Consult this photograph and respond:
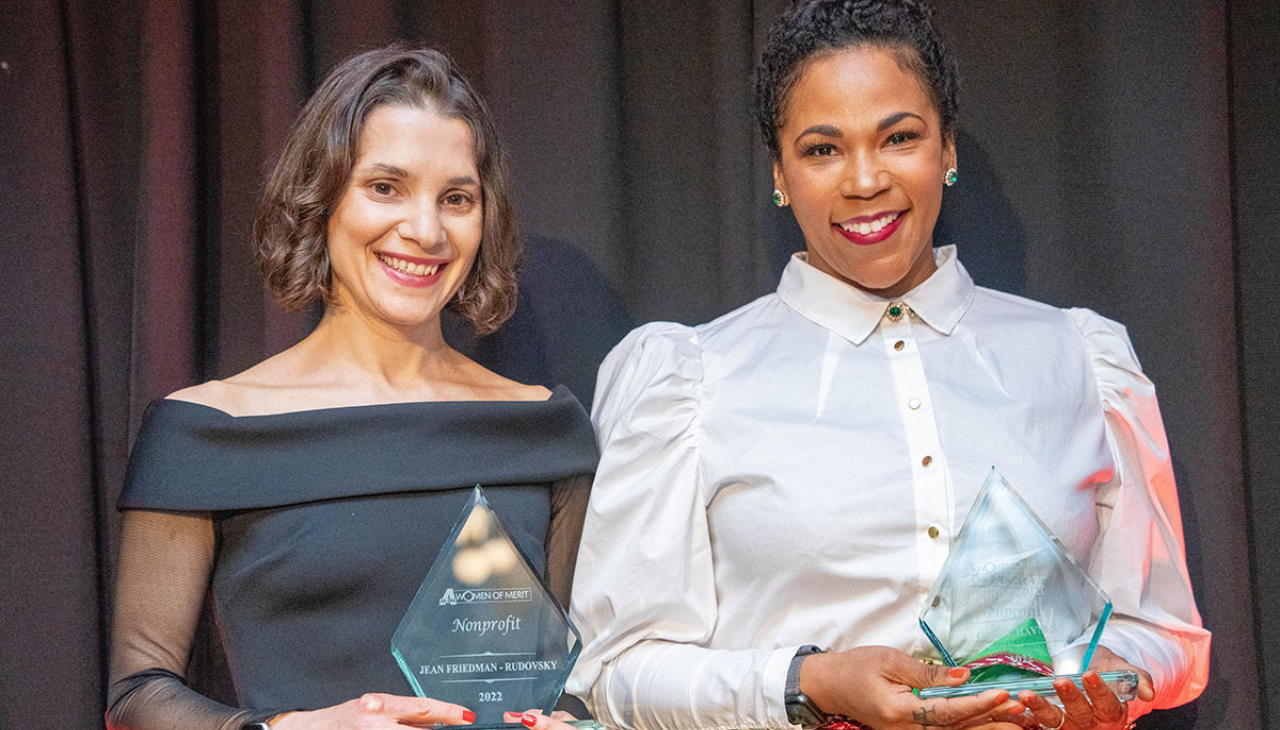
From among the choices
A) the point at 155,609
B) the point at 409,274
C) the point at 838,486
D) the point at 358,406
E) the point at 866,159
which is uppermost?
the point at 866,159

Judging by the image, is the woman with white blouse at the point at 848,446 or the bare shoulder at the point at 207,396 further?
the bare shoulder at the point at 207,396

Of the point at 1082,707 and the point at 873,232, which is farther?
the point at 873,232

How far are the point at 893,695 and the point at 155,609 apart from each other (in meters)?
0.99

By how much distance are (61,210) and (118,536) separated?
595mm

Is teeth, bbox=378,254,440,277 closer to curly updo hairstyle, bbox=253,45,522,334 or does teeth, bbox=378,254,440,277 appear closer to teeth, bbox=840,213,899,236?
curly updo hairstyle, bbox=253,45,522,334

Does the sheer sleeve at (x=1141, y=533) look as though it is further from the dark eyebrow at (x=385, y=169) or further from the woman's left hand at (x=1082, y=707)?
the dark eyebrow at (x=385, y=169)

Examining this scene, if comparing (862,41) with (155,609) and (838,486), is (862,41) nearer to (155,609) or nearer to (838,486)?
(838,486)

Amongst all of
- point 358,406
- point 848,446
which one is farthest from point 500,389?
point 848,446

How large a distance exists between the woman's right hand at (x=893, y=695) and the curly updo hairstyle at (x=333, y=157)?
90cm

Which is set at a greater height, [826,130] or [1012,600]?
[826,130]

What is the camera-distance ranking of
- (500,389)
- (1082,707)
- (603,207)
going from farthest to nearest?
1. (603,207)
2. (500,389)
3. (1082,707)

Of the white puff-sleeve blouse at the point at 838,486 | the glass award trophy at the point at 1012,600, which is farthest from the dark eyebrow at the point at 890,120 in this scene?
the glass award trophy at the point at 1012,600

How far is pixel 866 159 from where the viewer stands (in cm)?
182

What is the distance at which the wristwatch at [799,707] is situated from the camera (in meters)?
1.63
